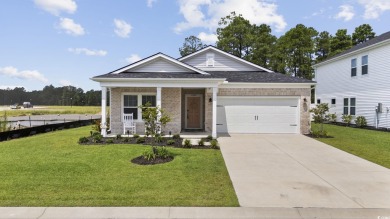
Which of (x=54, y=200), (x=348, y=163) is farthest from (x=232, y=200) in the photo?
(x=348, y=163)

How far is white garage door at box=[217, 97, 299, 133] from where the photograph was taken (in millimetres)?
15359

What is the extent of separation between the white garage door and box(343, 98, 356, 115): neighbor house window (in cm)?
872

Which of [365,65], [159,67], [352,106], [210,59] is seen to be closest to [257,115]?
[210,59]

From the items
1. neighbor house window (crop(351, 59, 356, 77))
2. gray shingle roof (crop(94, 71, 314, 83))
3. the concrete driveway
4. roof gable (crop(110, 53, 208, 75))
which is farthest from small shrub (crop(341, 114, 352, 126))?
roof gable (crop(110, 53, 208, 75))

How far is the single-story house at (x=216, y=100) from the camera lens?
14.6m

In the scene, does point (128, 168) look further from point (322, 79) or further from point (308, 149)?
point (322, 79)

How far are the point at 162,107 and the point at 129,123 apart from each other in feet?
6.88

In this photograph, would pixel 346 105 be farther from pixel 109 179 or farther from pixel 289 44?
pixel 109 179

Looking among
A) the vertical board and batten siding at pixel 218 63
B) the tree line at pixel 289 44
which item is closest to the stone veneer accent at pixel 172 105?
the vertical board and batten siding at pixel 218 63

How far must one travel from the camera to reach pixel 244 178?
21.8 feet

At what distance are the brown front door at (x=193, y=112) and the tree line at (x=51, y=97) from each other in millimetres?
104020

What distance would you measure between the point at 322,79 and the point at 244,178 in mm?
23165

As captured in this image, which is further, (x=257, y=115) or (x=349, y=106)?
(x=349, y=106)

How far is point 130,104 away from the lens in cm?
1473
